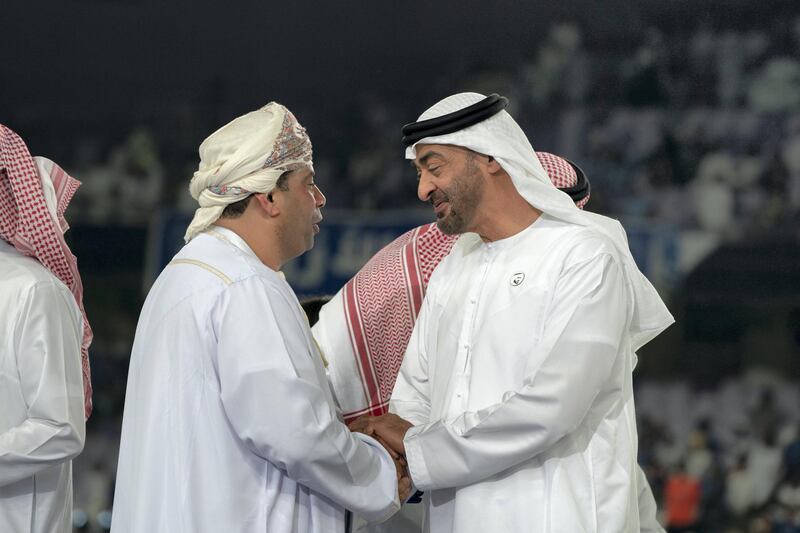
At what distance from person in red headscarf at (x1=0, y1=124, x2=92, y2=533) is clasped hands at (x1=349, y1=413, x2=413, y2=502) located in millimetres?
739

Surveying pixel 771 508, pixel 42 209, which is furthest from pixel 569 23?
pixel 42 209

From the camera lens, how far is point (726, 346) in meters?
8.12

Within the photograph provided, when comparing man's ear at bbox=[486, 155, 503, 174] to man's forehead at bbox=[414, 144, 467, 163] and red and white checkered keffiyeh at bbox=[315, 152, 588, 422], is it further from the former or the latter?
red and white checkered keffiyeh at bbox=[315, 152, 588, 422]

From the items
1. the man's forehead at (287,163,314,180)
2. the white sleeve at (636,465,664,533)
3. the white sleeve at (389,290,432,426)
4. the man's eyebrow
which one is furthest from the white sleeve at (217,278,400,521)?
the white sleeve at (636,465,664,533)

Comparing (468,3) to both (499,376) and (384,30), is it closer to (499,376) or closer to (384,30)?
(384,30)

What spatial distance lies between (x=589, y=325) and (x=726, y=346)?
19.2 feet

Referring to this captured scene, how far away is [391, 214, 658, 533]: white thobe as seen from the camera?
2574mm

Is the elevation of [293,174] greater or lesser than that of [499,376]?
greater

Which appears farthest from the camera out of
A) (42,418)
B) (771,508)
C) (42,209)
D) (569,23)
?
(569,23)

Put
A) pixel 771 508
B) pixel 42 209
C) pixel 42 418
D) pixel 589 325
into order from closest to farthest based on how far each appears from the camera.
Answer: pixel 589 325
pixel 42 418
pixel 42 209
pixel 771 508

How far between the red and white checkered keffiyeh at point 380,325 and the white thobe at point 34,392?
0.78 meters

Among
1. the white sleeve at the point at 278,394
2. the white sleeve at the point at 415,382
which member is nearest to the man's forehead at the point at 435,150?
the white sleeve at the point at 415,382

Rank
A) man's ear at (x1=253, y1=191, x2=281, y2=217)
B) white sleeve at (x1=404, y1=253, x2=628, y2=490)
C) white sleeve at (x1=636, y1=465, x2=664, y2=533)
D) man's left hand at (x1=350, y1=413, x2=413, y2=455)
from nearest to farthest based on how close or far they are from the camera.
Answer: white sleeve at (x1=404, y1=253, x2=628, y2=490) → man's ear at (x1=253, y1=191, x2=281, y2=217) → man's left hand at (x1=350, y1=413, x2=413, y2=455) → white sleeve at (x1=636, y1=465, x2=664, y2=533)

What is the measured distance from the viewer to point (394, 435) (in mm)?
2830
